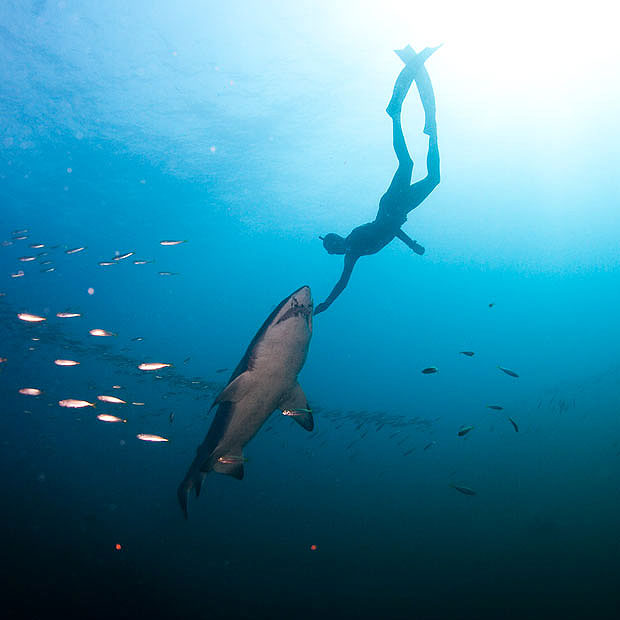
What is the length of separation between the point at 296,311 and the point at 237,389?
3.11 feet

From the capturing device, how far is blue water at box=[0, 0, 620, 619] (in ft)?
47.6

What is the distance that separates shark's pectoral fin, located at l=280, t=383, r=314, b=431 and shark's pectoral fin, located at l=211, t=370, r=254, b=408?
1.97 ft

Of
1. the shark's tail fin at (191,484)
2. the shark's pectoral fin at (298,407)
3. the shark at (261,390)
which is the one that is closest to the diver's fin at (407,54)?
the shark at (261,390)

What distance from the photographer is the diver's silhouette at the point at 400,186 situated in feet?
27.8

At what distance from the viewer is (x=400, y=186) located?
923cm

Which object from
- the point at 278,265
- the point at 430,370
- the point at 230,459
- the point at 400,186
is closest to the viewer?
the point at 230,459

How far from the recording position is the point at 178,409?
174 feet

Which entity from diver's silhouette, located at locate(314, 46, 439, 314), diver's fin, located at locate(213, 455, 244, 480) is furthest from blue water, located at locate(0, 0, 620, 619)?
diver's fin, located at locate(213, 455, 244, 480)

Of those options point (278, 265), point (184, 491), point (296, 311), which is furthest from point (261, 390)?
point (278, 265)

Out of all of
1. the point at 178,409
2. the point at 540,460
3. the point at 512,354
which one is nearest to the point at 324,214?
the point at 540,460

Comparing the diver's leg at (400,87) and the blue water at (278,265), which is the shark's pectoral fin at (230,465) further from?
the blue water at (278,265)

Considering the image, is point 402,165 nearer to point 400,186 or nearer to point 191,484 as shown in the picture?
point 400,186

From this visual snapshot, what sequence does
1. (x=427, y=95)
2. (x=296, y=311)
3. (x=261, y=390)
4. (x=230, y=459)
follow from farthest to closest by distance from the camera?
(x=427, y=95), (x=230, y=459), (x=261, y=390), (x=296, y=311)

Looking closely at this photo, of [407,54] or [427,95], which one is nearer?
[407,54]
